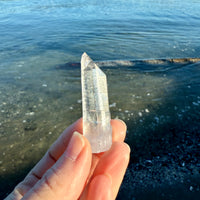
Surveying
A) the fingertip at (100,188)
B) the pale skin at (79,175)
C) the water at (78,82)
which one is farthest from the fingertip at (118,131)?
the water at (78,82)

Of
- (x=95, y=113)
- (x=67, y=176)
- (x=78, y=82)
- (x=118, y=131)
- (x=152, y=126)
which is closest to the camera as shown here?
(x=67, y=176)

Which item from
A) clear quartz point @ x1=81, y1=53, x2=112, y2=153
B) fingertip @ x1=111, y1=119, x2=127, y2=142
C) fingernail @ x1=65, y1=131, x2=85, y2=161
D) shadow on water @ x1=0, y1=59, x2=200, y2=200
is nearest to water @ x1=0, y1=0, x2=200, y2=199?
shadow on water @ x1=0, y1=59, x2=200, y2=200

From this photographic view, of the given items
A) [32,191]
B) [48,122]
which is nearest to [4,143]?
[48,122]

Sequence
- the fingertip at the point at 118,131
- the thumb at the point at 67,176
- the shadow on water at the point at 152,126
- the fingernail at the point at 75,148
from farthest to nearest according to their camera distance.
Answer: the shadow on water at the point at 152,126, the fingertip at the point at 118,131, the fingernail at the point at 75,148, the thumb at the point at 67,176

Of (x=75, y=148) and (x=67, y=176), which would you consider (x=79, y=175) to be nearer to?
(x=67, y=176)

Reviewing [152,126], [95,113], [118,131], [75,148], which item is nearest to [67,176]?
[75,148]

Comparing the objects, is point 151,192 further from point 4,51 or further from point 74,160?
point 4,51

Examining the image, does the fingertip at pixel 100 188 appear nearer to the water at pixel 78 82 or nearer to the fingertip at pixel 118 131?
the fingertip at pixel 118 131
